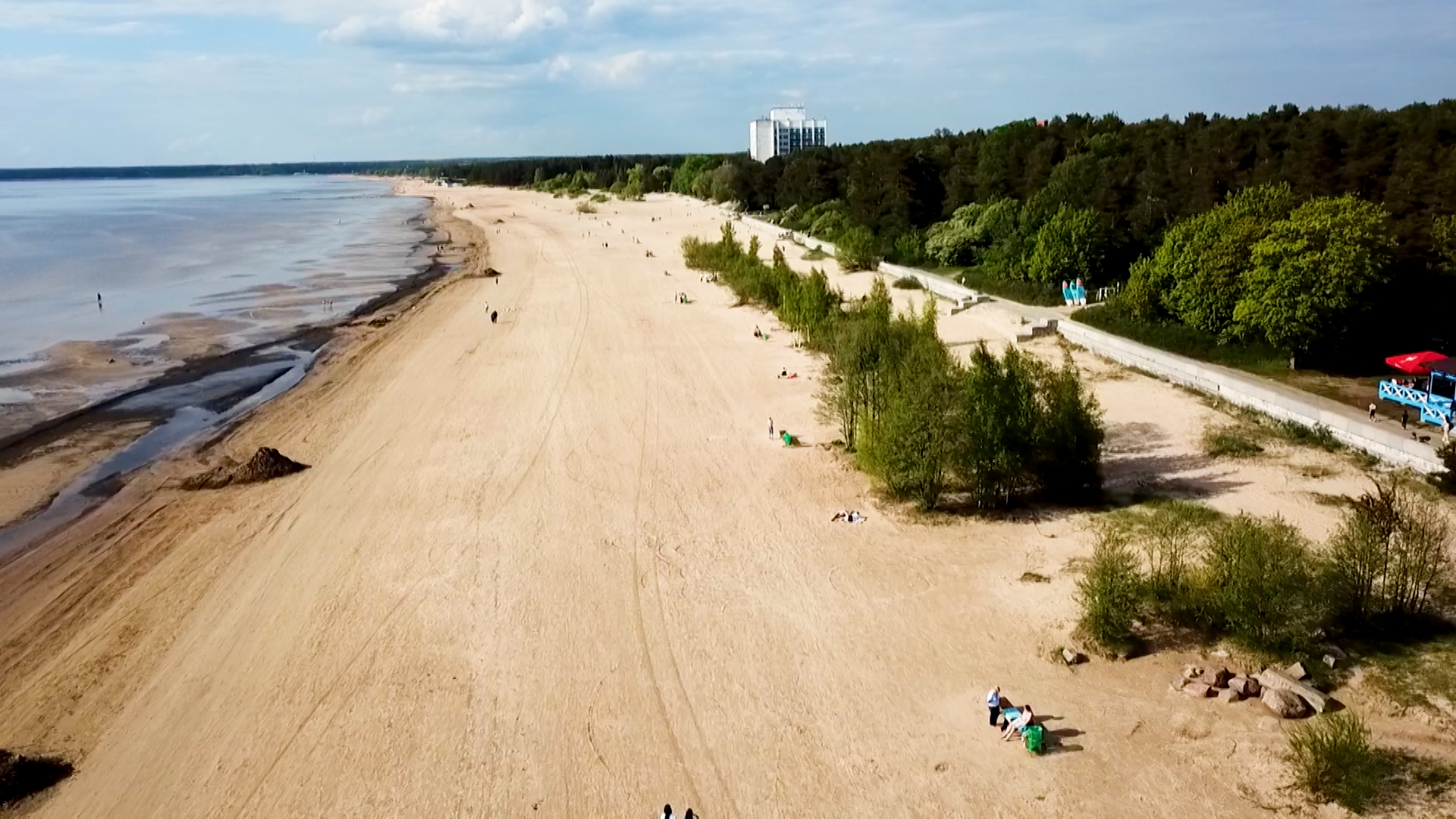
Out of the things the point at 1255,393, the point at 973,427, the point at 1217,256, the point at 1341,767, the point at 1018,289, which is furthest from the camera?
the point at 1018,289

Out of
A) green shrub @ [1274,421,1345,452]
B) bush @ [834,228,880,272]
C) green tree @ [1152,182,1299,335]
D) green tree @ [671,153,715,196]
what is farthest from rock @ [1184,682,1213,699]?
green tree @ [671,153,715,196]

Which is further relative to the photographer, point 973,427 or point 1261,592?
point 973,427

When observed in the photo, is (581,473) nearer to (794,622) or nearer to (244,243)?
(794,622)

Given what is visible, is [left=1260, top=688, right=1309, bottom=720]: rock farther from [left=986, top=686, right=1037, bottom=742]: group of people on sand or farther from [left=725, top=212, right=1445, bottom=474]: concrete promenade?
[left=725, top=212, right=1445, bottom=474]: concrete promenade

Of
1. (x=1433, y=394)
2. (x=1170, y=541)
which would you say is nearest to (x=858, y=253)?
(x=1433, y=394)

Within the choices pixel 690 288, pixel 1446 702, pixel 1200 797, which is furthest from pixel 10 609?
pixel 690 288

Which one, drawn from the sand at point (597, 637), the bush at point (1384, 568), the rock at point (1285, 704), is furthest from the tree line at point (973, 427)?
the rock at point (1285, 704)

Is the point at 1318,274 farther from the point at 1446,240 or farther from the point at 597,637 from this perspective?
the point at 597,637
